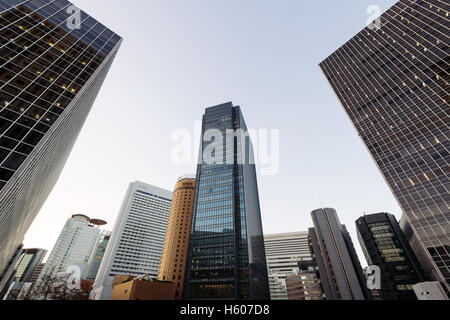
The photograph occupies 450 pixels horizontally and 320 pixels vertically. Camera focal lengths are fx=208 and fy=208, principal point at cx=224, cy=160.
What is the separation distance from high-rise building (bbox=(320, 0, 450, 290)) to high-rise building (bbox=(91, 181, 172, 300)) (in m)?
164

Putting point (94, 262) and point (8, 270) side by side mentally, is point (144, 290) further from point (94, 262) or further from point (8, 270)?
point (94, 262)

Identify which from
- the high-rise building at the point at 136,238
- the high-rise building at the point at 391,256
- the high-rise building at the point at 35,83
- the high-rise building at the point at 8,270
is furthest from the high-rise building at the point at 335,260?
the high-rise building at the point at 8,270

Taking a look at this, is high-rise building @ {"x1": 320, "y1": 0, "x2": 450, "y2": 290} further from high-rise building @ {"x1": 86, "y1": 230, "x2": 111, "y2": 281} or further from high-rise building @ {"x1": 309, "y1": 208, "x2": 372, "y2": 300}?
high-rise building @ {"x1": 86, "y1": 230, "x2": 111, "y2": 281}

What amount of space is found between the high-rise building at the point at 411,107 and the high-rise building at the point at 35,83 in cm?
7905

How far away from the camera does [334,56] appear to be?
105 m

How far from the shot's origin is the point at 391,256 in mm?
93688

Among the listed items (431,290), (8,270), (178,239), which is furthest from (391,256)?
(8,270)

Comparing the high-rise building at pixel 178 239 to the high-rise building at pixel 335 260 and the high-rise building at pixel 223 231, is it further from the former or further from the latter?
the high-rise building at pixel 335 260

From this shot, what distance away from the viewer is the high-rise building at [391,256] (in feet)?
284

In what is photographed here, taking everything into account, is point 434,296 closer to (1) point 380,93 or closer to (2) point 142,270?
(1) point 380,93

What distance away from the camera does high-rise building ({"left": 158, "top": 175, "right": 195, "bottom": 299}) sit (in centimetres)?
11138

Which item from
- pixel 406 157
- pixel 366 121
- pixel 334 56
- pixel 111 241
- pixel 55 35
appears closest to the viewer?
pixel 55 35

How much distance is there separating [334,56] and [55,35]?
113m

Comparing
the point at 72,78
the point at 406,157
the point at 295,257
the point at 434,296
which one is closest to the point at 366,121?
the point at 406,157
